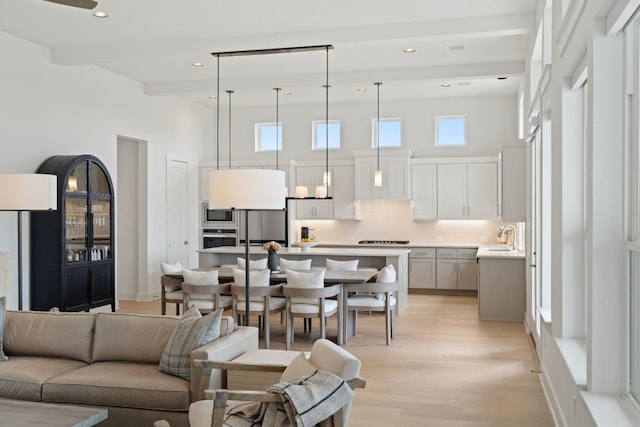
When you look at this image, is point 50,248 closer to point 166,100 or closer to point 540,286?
point 166,100

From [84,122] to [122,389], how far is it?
516cm

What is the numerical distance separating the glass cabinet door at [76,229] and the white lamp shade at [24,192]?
157 centimetres

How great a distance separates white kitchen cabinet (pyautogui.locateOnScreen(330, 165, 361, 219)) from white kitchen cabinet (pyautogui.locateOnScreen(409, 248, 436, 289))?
1.31 m

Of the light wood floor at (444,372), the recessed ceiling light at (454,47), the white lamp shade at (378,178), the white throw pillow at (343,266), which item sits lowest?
the light wood floor at (444,372)

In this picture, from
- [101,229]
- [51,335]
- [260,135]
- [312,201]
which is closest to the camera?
[51,335]

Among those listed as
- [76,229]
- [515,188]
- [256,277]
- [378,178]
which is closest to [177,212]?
[76,229]

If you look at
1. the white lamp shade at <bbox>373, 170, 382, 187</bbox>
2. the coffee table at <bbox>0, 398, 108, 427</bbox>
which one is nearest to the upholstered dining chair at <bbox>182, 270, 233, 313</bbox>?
the coffee table at <bbox>0, 398, 108, 427</bbox>

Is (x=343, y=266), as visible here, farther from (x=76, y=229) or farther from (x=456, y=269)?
(x=456, y=269)

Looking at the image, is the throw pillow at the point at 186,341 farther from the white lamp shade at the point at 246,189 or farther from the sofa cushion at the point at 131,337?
the white lamp shade at the point at 246,189

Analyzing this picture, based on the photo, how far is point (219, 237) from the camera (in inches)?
441

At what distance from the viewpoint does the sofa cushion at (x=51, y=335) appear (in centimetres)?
429

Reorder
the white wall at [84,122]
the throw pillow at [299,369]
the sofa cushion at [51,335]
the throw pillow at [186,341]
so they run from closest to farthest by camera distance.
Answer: the throw pillow at [299,369], the throw pillow at [186,341], the sofa cushion at [51,335], the white wall at [84,122]

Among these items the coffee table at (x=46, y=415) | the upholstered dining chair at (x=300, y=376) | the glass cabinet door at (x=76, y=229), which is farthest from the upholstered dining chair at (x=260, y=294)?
the coffee table at (x=46, y=415)

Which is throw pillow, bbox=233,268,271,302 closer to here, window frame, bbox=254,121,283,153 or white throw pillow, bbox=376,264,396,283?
white throw pillow, bbox=376,264,396,283
